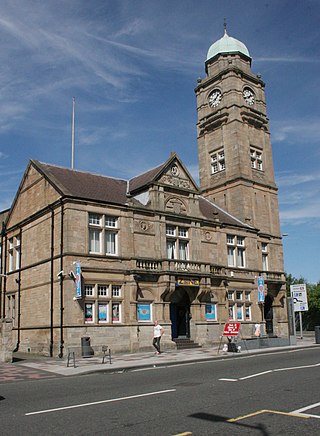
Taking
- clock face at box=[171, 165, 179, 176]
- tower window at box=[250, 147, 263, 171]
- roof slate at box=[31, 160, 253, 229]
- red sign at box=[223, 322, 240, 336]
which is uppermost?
tower window at box=[250, 147, 263, 171]

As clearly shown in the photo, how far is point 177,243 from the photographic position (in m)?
33.2

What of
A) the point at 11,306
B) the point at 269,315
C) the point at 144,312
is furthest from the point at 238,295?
the point at 11,306

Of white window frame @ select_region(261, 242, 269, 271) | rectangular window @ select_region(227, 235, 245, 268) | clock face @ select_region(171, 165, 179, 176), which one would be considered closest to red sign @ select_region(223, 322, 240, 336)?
rectangular window @ select_region(227, 235, 245, 268)

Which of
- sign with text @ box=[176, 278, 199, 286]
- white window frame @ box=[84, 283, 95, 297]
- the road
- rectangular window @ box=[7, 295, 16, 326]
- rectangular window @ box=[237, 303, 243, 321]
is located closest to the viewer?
the road

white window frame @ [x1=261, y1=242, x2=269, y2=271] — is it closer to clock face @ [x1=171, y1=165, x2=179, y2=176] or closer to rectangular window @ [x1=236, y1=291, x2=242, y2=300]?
rectangular window @ [x1=236, y1=291, x2=242, y2=300]

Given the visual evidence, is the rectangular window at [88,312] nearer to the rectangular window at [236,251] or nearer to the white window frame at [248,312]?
the rectangular window at [236,251]

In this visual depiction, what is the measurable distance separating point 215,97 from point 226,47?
208 inches

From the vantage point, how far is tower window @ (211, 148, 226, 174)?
44.4 metres

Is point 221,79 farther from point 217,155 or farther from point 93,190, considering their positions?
point 93,190

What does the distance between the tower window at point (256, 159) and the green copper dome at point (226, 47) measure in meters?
10.4

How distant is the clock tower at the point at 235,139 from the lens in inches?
1665

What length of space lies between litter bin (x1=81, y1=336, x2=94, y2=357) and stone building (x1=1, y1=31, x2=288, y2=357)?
1.94ft

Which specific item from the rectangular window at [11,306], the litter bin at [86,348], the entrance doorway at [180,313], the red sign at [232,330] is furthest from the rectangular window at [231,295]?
the rectangular window at [11,306]

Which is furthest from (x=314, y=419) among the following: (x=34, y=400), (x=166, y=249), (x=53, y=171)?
(x=53, y=171)
